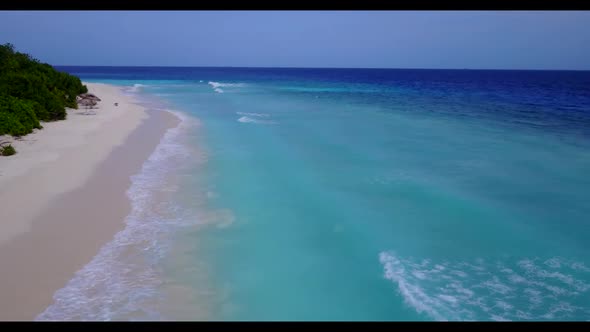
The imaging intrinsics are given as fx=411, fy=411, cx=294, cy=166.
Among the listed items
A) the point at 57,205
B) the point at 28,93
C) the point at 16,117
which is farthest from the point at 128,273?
the point at 28,93

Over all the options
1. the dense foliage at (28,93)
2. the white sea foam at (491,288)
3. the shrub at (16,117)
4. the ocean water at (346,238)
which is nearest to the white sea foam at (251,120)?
the ocean water at (346,238)

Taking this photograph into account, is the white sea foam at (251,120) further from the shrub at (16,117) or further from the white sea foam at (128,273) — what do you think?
the white sea foam at (128,273)

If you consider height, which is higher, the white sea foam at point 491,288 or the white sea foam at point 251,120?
the white sea foam at point 251,120

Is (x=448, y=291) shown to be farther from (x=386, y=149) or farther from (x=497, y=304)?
(x=386, y=149)

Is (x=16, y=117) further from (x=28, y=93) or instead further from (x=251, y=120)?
(x=251, y=120)

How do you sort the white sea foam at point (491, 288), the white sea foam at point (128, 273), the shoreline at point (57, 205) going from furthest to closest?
the shoreline at point (57, 205) → the white sea foam at point (491, 288) → the white sea foam at point (128, 273)
